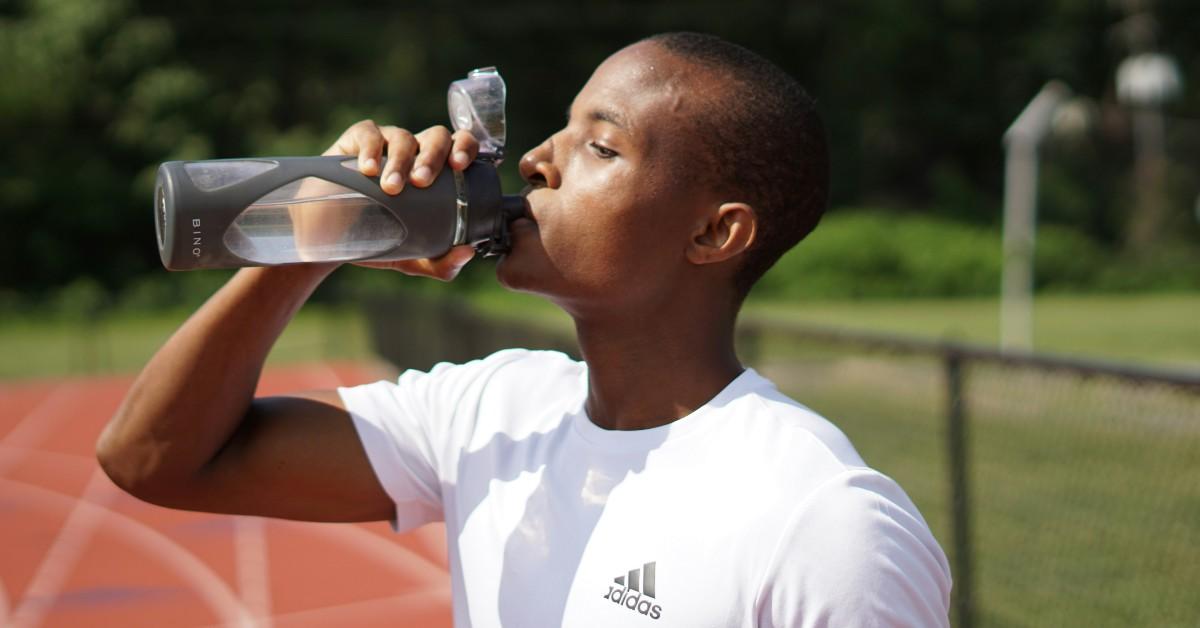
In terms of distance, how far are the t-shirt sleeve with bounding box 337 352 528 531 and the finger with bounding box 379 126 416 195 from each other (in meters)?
0.51

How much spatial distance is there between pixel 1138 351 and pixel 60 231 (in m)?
25.5

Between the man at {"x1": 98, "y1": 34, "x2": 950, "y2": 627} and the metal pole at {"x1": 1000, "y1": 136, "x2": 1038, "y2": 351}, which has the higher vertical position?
the man at {"x1": 98, "y1": 34, "x2": 950, "y2": 627}

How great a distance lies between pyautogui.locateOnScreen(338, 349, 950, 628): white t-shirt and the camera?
5.07 ft

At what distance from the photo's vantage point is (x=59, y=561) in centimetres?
757

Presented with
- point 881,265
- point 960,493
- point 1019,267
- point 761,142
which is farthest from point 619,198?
point 881,265

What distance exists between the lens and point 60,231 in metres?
31.3

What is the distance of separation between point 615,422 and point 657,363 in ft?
0.37

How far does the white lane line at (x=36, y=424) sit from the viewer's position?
464 inches

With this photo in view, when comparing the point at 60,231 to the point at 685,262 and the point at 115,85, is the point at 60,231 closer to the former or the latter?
the point at 115,85

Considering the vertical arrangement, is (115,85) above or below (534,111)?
above

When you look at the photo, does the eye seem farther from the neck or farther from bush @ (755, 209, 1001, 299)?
bush @ (755, 209, 1001, 299)

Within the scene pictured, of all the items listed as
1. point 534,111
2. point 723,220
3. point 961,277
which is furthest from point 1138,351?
point 534,111

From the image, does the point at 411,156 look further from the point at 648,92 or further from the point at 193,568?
the point at 193,568

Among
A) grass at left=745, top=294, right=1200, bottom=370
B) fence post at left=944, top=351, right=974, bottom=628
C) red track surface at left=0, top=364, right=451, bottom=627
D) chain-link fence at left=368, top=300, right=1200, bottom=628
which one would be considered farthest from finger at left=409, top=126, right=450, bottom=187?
grass at left=745, top=294, right=1200, bottom=370
